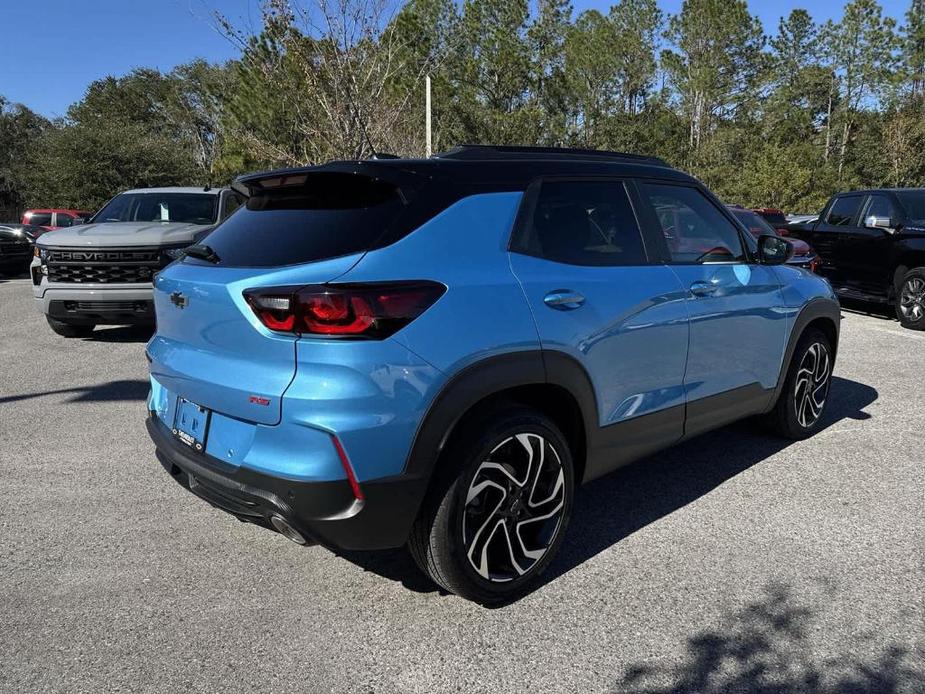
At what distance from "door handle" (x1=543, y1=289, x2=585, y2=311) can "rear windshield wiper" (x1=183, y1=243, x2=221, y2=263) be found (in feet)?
4.41

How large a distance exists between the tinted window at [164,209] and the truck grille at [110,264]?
1.27 metres

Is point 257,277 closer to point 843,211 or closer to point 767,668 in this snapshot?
point 767,668

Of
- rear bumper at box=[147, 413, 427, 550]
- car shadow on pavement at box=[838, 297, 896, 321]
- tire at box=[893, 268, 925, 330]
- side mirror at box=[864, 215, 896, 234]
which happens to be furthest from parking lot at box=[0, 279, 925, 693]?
car shadow on pavement at box=[838, 297, 896, 321]

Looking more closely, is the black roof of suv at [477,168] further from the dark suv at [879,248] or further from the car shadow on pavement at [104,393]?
the dark suv at [879,248]

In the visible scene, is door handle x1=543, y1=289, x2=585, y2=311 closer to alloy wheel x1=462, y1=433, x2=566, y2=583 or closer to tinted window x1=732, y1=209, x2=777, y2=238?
alloy wheel x1=462, y1=433, x2=566, y2=583

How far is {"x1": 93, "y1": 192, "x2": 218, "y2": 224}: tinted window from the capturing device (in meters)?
8.88

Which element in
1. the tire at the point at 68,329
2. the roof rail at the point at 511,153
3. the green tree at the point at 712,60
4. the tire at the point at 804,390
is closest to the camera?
the roof rail at the point at 511,153

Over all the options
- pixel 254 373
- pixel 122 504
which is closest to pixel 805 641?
pixel 254 373

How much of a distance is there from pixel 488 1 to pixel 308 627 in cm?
4345

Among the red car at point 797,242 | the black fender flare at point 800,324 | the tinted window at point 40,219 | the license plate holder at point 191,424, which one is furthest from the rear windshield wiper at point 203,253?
the tinted window at point 40,219

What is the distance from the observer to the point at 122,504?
149 inches

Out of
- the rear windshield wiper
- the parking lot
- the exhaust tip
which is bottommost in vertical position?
the parking lot

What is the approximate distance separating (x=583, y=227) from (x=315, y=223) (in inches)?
47.0

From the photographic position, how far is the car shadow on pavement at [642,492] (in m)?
3.21
